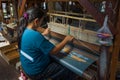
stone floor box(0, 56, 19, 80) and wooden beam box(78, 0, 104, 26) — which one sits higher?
wooden beam box(78, 0, 104, 26)

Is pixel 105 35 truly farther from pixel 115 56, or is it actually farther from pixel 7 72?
pixel 7 72

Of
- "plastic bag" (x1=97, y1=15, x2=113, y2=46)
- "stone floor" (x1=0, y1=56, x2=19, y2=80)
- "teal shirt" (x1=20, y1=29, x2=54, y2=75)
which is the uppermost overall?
"plastic bag" (x1=97, y1=15, x2=113, y2=46)

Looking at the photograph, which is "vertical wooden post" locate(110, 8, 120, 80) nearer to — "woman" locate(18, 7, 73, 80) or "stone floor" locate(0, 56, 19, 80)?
"woman" locate(18, 7, 73, 80)

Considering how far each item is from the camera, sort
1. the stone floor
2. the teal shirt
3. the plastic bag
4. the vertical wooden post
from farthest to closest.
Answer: the stone floor < the teal shirt < the vertical wooden post < the plastic bag

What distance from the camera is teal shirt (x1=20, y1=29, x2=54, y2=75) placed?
5.61ft

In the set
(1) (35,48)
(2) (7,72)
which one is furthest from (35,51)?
(2) (7,72)

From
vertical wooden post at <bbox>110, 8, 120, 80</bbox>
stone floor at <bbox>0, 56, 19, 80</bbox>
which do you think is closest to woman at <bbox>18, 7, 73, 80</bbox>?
vertical wooden post at <bbox>110, 8, 120, 80</bbox>

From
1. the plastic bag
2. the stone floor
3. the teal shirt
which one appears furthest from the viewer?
the stone floor

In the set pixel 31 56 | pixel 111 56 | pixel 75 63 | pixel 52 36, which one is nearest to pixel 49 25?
pixel 52 36

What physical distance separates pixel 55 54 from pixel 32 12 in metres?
0.59

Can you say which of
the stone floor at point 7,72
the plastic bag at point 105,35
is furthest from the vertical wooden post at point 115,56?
the stone floor at point 7,72

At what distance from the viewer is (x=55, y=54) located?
68.8 inches

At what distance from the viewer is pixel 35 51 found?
1.79 meters

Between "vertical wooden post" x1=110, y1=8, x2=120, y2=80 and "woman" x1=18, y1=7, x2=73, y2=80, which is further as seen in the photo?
"woman" x1=18, y1=7, x2=73, y2=80
